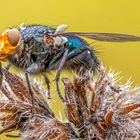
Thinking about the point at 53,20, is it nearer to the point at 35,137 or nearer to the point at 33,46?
the point at 33,46

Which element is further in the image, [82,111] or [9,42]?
[9,42]

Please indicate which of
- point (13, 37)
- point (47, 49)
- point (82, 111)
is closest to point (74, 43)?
point (47, 49)

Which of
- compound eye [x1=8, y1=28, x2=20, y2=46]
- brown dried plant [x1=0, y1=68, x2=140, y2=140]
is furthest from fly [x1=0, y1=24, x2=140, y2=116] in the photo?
brown dried plant [x1=0, y1=68, x2=140, y2=140]

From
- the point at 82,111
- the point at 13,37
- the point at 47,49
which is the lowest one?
the point at 82,111

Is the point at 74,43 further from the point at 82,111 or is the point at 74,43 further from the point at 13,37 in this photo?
the point at 82,111

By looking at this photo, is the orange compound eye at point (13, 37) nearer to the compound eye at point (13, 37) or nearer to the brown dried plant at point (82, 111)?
the compound eye at point (13, 37)

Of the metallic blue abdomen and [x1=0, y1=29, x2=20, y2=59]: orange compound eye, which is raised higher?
[x1=0, y1=29, x2=20, y2=59]: orange compound eye

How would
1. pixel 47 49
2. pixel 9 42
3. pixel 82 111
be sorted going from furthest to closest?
pixel 47 49 → pixel 9 42 → pixel 82 111

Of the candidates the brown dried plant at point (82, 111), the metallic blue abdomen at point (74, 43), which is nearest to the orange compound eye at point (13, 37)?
the brown dried plant at point (82, 111)

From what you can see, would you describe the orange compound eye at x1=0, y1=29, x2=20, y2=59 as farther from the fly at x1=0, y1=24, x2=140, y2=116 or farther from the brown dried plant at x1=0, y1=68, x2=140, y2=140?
the brown dried plant at x1=0, y1=68, x2=140, y2=140

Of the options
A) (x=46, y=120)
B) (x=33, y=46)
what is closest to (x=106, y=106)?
(x=46, y=120)

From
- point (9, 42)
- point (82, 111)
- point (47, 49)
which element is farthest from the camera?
point (47, 49)
